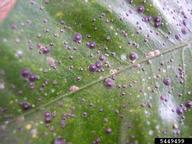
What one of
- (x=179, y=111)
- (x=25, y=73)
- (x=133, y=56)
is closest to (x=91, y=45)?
(x=133, y=56)

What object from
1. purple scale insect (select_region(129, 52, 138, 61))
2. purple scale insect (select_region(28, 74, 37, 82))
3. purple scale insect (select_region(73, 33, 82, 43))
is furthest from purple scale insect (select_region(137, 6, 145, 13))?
purple scale insect (select_region(28, 74, 37, 82))

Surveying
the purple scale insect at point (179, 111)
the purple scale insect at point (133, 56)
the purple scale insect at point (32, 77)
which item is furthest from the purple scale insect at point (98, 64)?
the purple scale insect at point (179, 111)

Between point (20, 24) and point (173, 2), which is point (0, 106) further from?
point (173, 2)

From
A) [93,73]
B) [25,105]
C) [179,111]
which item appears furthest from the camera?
[179,111]

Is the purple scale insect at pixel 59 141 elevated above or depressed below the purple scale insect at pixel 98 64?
below

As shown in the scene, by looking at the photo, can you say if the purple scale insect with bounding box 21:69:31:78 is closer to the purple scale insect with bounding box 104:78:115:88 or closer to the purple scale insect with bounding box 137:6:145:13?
the purple scale insect with bounding box 104:78:115:88

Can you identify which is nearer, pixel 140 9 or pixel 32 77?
pixel 32 77

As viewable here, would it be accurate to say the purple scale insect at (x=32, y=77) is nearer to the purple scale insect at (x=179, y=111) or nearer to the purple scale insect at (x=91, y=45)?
the purple scale insect at (x=91, y=45)

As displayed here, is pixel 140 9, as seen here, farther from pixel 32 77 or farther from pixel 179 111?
pixel 32 77
